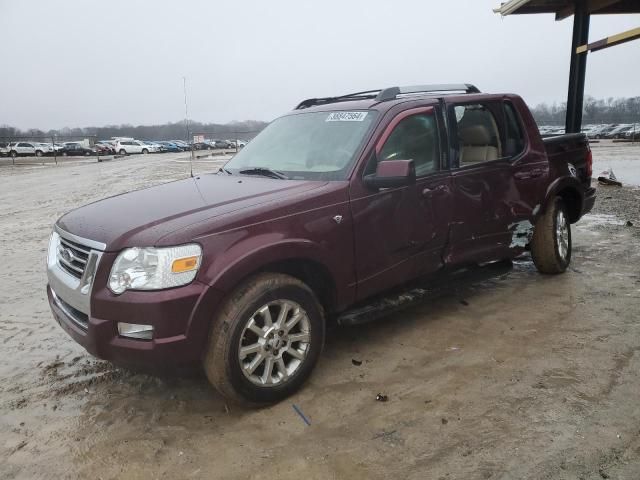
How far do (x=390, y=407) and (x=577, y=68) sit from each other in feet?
29.0

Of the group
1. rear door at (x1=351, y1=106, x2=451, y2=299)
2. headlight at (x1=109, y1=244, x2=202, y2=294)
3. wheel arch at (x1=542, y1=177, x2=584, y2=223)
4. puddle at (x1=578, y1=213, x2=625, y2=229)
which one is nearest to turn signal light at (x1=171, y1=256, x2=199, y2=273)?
headlight at (x1=109, y1=244, x2=202, y2=294)

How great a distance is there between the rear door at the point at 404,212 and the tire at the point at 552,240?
64.9 inches

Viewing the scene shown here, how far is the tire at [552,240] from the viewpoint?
512 cm

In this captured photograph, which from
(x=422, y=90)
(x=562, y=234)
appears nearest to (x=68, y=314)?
(x=422, y=90)

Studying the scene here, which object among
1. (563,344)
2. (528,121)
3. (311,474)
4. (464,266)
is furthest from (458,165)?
(311,474)

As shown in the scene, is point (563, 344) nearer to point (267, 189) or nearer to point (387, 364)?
point (387, 364)

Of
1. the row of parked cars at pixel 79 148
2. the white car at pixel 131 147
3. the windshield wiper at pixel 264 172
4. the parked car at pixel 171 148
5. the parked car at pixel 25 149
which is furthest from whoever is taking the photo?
the parked car at pixel 171 148

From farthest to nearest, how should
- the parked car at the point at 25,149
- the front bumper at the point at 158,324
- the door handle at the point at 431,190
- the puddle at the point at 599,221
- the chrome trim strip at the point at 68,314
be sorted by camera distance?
the parked car at the point at 25,149
the puddle at the point at 599,221
the door handle at the point at 431,190
the chrome trim strip at the point at 68,314
the front bumper at the point at 158,324

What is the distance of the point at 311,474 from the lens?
8.30 feet

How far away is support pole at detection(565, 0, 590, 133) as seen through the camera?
30.6 ft

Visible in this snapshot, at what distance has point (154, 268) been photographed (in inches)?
108

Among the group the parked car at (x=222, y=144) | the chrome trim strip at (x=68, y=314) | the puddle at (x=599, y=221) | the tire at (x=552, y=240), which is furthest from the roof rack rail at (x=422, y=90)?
the parked car at (x=222, y=144)

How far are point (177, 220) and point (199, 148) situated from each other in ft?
198

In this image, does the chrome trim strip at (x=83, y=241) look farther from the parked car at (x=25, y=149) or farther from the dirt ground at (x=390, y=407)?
the parked car at (x=25, y=149)
